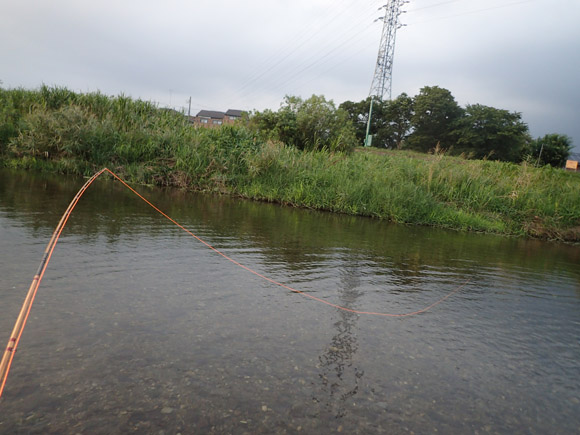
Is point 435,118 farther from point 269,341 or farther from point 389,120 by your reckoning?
point 269,341

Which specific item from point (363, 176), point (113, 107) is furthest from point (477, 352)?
point (113, 107)

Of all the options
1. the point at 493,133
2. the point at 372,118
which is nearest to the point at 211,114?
the point at 372,118

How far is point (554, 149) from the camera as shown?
44.6 meters

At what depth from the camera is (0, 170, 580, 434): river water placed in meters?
2.21

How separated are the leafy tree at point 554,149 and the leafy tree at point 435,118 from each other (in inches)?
369

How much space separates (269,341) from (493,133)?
45946 millimetres

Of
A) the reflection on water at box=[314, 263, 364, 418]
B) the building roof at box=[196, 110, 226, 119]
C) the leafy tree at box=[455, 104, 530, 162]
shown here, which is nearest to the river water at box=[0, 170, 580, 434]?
A: the reflection on water at box=[314, 263, 364, 418]

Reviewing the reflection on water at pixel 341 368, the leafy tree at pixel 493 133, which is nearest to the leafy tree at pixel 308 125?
the reflection on water at pixel 341 368

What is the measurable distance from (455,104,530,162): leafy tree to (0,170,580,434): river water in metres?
39.4

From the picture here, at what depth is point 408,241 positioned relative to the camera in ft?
27.3

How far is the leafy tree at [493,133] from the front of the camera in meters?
41.4

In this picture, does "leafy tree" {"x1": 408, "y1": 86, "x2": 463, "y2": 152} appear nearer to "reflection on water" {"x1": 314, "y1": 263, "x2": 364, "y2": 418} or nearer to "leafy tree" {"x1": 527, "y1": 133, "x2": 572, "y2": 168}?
"leafy tree" {"x1": 527, "y1": 133, "x2": 572, "y2": 168}

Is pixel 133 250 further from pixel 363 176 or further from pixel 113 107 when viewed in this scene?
pixel 113 107

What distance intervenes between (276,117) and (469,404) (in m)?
16.7
